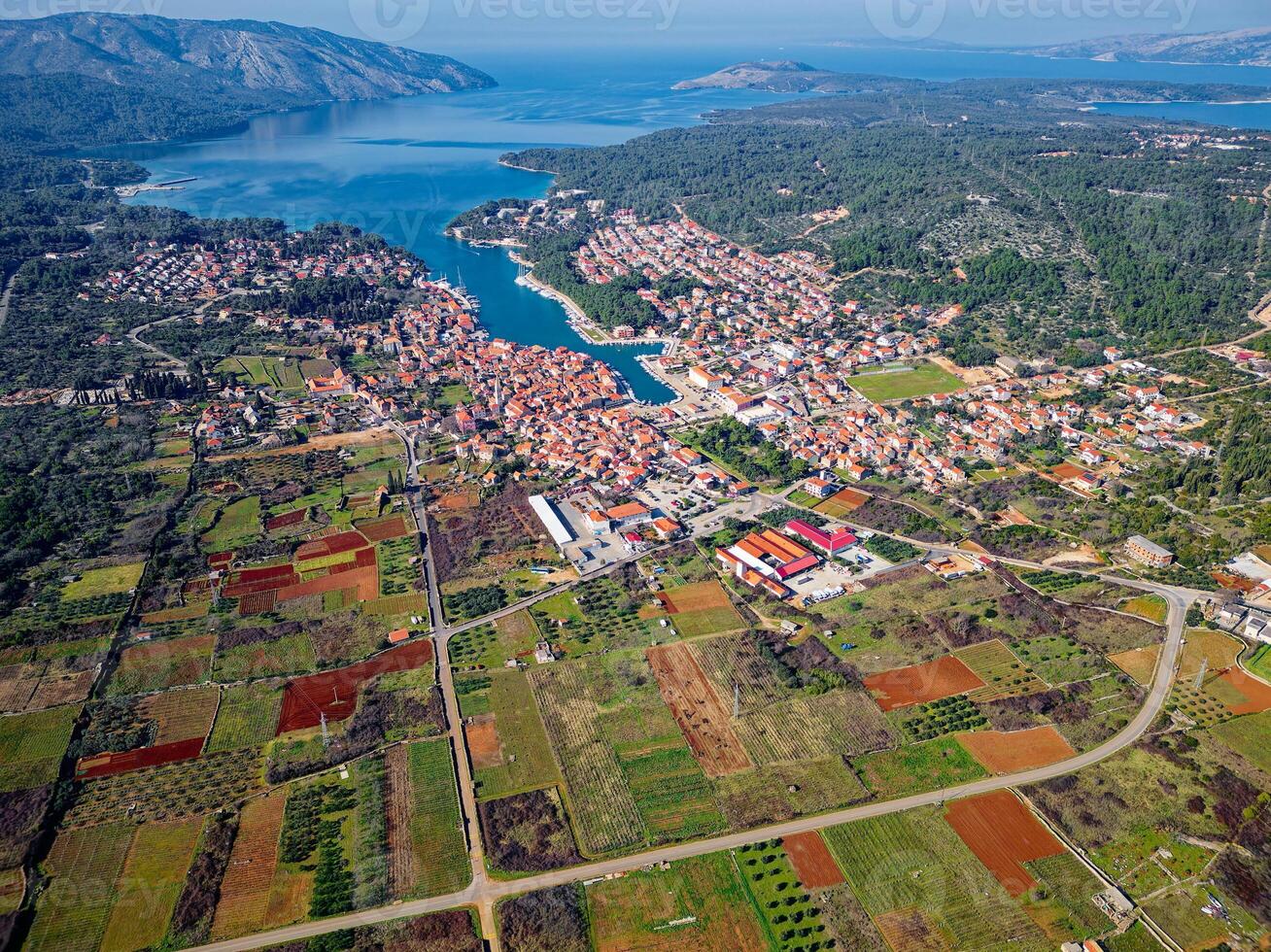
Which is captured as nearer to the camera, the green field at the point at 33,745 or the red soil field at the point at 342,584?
the green field at the point at 33,745

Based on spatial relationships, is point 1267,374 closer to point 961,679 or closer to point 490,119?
point 961,679

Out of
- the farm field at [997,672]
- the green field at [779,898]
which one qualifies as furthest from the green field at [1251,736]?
the green field at [779,898]

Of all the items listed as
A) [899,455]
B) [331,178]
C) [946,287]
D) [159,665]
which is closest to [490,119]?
[331,178]

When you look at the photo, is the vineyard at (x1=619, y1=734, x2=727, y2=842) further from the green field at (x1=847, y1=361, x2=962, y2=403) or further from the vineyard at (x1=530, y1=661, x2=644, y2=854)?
the green field at (x1=847, y1=361, x2=962, y2=403)

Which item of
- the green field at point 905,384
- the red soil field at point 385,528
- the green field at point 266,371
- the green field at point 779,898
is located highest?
the green field at point 266,371

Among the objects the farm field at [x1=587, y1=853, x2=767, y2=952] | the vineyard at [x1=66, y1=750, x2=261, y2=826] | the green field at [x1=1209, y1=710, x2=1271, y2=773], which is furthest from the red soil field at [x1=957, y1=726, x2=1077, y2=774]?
the vineyard at [x1=66, y1=750, x2=261, y2=826]

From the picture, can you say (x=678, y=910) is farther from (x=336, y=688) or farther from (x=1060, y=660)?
(x=1060, y=660)

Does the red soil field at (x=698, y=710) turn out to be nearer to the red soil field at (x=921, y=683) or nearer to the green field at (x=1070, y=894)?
the red soil field at (x=921, y=683)
